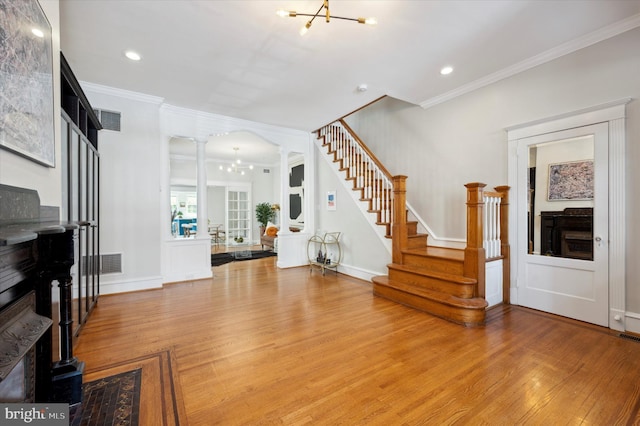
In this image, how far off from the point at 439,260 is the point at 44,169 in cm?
400

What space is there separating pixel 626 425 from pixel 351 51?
12.4 feet

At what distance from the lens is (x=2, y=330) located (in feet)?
3.57

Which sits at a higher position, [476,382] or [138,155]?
[138,155]

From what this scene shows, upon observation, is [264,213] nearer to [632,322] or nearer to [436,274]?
[436,274]

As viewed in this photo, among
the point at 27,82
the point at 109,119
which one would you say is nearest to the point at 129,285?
the point at 109,119

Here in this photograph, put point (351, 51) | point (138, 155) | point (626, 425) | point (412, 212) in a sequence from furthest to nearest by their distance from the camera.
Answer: point (412, 212) → point (138, 155) → point (351, 51) → point (626, 425)

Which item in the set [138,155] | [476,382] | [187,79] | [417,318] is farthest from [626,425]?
[138,155]

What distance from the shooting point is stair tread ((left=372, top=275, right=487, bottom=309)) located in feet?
9.89

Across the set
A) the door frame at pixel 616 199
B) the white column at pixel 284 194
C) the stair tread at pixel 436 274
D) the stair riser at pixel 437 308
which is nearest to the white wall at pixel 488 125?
the door frame at pixel 616 199

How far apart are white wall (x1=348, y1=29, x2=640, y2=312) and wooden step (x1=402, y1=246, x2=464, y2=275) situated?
609 millimetres

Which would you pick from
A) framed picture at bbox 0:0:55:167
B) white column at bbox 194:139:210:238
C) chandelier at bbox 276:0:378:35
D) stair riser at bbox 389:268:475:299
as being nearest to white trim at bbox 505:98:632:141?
stair riser at bbox 389:268:475:299

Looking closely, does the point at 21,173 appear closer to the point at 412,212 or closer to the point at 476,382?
the point at 476,382

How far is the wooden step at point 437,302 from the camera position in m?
2.99

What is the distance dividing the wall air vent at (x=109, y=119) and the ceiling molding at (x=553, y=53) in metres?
5.10
